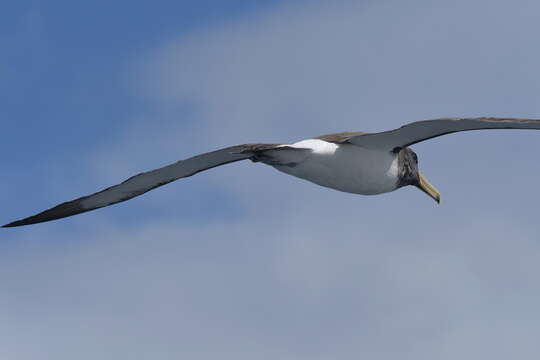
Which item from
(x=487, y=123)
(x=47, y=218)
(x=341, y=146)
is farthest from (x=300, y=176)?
(x=47, y=218)

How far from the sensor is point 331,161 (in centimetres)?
1722

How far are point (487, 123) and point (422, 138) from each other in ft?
6.52

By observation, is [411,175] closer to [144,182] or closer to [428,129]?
[428,129]

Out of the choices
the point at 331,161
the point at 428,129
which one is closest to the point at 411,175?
the point at 331,161

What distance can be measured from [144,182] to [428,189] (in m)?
5.84

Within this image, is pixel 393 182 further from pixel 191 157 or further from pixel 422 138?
pixel 191 157

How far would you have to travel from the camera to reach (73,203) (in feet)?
62.2

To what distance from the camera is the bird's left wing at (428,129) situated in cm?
1523

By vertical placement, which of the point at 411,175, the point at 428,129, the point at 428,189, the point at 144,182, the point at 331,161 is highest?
the point at 144,182

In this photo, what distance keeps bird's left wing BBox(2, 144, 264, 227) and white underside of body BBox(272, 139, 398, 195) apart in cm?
78

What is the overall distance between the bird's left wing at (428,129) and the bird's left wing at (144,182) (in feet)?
6.16

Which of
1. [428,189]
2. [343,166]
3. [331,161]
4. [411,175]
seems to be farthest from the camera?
[428,189]

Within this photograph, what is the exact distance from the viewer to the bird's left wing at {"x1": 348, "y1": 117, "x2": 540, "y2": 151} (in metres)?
15.2

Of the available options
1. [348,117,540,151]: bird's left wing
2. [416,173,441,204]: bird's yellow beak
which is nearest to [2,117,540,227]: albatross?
[348,117,540,151]: bird's left wing
